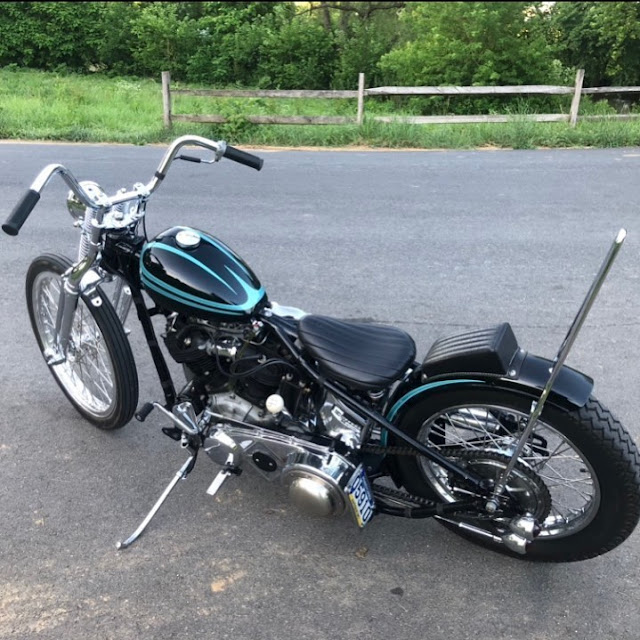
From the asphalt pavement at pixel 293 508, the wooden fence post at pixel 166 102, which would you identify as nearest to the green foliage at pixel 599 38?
the wooden fence post at pixel 166 102

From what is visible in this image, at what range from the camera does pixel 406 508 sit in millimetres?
2436

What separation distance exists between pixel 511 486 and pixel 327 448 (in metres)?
0.67

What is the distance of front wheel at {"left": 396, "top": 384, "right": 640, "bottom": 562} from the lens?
2.08m

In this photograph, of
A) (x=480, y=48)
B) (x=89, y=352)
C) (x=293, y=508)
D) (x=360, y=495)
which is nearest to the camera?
(x=360, y=495)

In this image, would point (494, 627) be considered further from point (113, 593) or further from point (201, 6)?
point (201, 6)

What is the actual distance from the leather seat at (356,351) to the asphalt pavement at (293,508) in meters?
0.76

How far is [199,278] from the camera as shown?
2.34 meters

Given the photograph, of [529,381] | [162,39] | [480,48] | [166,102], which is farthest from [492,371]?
[162,39]

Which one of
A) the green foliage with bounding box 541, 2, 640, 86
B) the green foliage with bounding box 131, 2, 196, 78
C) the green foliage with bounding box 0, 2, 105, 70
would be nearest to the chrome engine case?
the green foliage with bounding box 541, 2, 640, 86

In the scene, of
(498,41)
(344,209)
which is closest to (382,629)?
(344,209)

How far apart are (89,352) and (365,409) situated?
1.50 metres

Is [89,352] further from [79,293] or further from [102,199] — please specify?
[102,199]

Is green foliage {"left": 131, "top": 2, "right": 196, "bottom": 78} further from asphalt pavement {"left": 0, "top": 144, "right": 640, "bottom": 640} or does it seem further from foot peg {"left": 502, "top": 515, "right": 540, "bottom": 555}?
foot peg {"left": 502, "top": 515, "right": 540, "bottom": 555}

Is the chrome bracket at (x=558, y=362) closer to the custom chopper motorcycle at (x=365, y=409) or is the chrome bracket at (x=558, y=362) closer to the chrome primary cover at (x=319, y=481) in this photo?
the custom chopper motorcycle at (x=365, y=409)
